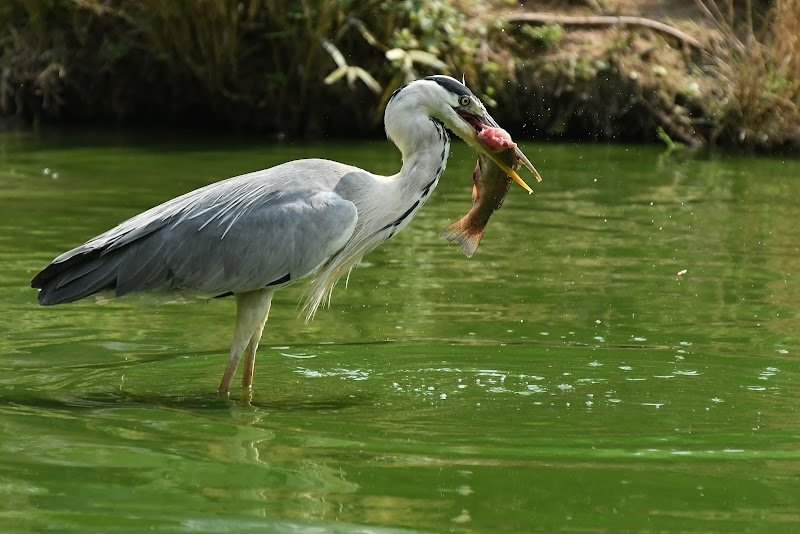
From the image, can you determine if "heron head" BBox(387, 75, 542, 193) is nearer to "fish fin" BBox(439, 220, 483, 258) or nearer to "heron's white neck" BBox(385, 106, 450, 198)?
"heron's white neck" BBox(385, 106, 450, 198)

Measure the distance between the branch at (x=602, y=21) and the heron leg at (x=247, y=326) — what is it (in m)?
11.3

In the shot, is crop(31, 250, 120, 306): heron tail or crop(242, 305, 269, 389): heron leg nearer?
crop(31, 250, 120, 306): heron tail

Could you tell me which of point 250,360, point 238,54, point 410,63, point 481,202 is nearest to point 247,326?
point 250,360

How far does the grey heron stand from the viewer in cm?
622

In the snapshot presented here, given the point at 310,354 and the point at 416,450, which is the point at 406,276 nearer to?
the point at 310,354

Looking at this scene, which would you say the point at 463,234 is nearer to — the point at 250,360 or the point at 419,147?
the point at 419,147

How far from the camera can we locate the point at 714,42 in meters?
16.5

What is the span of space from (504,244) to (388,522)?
19.6ft

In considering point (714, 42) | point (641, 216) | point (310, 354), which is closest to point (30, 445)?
point (310, 354)

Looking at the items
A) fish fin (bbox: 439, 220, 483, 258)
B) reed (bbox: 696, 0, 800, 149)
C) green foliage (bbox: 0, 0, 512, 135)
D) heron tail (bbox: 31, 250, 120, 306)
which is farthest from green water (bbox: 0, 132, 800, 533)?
green foliage (bbox: 0, 0, 512, 135)

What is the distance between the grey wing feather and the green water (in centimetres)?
49

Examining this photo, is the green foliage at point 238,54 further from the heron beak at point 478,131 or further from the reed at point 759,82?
the heron beak at point 478,131

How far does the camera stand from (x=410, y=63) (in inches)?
612

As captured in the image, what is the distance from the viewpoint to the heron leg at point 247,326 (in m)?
6.16
